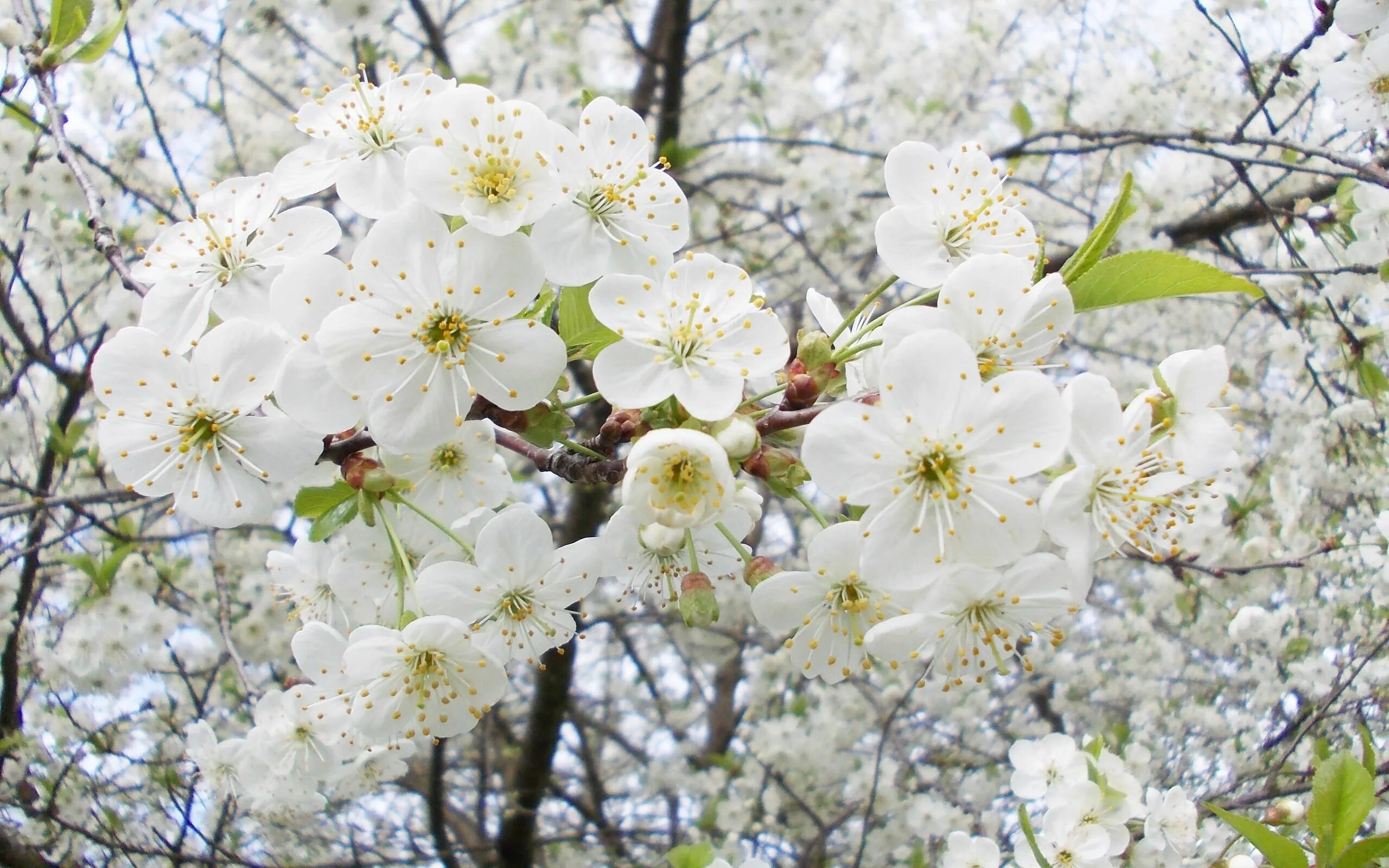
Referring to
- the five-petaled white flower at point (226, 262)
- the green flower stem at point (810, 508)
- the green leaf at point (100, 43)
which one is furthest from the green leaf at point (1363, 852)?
the green leaf at point (100, 43)

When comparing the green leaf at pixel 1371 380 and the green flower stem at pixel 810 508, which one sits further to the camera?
the green leaf at pixel 1371 380

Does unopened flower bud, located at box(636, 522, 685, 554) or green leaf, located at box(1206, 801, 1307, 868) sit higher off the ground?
unopened flower bud, located at box(636, 522, 685, 554)

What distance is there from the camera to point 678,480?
4.05ft

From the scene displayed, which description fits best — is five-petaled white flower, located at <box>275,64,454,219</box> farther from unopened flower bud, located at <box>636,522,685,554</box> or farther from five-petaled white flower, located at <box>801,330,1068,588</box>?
five-petaled white flower, located at <box>801,330,1068,588</box>

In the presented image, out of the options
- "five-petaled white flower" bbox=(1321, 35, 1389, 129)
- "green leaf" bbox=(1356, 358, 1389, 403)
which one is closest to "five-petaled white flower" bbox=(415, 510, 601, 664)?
"five-petaled white flower" bbox=(1321, 35, 1389, 129)

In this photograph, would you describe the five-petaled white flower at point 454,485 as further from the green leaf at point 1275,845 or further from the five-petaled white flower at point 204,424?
the green leaf at point 1275,845

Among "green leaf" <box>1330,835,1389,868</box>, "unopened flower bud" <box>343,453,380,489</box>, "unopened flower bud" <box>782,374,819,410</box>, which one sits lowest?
"green leaf" <box>1330,835,1389,868</box>

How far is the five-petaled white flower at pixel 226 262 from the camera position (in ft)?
4.77

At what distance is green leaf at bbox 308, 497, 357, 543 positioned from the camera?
Result: 1.49 metres

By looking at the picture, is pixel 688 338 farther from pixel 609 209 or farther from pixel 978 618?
pixel 978 618

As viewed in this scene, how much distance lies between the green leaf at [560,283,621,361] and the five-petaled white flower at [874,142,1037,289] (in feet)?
1.56

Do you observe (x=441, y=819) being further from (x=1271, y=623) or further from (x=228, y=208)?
(x=1271, y=623)

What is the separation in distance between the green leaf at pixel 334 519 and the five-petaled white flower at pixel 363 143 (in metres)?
0.47

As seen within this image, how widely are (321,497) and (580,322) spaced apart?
0.52m
